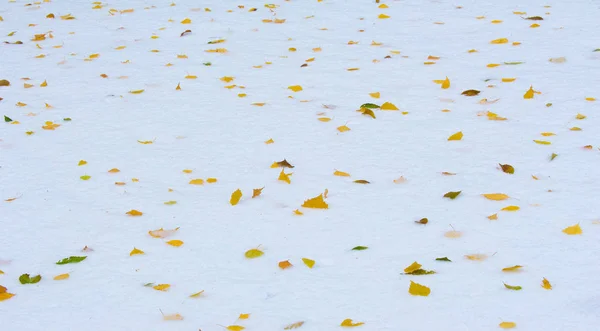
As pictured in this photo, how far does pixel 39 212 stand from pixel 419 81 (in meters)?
2.46

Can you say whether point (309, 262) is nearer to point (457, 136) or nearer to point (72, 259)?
point (72, 259)

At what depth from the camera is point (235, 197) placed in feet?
9.78

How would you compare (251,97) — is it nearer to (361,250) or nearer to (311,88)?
(311,88)

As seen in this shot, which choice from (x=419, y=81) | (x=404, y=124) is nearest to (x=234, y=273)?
(x=404, y=124)

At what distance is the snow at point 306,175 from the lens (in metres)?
2.30

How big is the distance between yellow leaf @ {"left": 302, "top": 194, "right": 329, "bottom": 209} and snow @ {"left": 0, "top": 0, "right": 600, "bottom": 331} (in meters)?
0.03

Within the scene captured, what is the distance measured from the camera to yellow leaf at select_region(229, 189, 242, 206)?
296cm

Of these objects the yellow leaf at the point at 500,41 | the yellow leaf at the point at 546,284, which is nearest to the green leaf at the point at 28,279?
the yellow leaf at the point at 546,284

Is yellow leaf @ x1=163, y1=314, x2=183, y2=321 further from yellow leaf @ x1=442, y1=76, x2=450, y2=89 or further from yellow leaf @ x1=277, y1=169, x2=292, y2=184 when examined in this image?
yellow leaf @ x1=442, y1=76, x2=450, y2=89

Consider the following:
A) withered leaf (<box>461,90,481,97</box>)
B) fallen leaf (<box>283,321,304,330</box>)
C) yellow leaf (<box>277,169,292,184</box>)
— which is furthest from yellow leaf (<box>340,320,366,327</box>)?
withered leaf (<box>461,90,481,97</box>)

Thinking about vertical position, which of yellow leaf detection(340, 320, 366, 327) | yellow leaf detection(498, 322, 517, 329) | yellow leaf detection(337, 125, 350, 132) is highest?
yellow leaf detection(337, 125, 350, 132)

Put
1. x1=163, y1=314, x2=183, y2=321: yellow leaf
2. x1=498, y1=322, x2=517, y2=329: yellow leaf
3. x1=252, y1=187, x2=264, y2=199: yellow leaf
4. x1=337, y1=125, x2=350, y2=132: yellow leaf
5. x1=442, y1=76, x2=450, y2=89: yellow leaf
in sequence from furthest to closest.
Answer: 1. x1=442, y1=76, x2=450, y2=89: yellow leaf
2. x1=337, y1=125, x2=350, y2=132: yellow leaf
3. x1=252, y1=187, x2=264, y2=199: yellow leaf
4. x1=163, y1=314, x2=183, y2=321: yellow leaf
5. x1=498, y1=322, x2=517, y2=329: yellow leaf

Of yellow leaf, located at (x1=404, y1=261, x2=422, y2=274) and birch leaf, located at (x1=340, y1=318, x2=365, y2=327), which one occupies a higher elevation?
yellow leaf, located at (x1=404, y1=261, x2=422, y2=274)

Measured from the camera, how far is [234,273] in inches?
97.4
